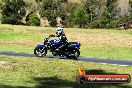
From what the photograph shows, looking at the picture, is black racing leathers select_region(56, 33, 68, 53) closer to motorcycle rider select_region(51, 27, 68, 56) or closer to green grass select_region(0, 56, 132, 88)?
motorcycle rider select_region(51, 27, 68, 56)

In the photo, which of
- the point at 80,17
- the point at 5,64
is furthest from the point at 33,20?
the point at 5,64

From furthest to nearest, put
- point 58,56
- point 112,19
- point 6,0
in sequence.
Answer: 1. point 112,19
2. point 6,0
3. point 58,56

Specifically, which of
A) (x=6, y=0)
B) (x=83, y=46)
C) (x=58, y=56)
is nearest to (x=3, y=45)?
(x=83, y=46)

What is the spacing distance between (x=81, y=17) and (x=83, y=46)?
32.4m

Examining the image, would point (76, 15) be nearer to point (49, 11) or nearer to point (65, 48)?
point (49, 11)

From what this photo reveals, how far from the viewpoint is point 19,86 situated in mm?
14203

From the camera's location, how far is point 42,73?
17.0 metres

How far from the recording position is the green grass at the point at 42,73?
14.7 m

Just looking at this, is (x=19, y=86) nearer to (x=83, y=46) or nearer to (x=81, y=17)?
(x=83, y=46)

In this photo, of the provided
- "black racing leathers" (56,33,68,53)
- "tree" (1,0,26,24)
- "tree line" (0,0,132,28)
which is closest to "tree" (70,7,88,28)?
"tree line" (0,0,132,28)

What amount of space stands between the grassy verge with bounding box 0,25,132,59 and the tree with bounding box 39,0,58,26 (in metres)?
27.1

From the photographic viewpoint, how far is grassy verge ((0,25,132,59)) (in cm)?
3469

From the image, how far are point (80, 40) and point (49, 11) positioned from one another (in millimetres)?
34200

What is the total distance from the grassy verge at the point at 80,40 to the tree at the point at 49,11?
1069 inches
